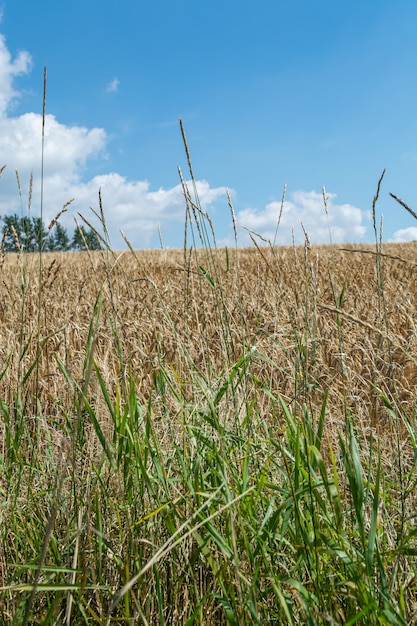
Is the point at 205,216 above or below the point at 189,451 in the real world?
above

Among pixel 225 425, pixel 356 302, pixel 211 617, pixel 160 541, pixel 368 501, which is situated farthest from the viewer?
pixel 356 302

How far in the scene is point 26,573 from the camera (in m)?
1.47

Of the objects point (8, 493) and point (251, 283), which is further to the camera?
point (251, 283)

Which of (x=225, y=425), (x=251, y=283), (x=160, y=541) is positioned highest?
(x=251, y=283)

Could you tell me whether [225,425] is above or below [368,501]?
above

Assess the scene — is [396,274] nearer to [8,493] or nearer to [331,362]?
[331,362]

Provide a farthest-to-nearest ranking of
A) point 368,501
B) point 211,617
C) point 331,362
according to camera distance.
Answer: point 331,362
point 368,501
point 211,617

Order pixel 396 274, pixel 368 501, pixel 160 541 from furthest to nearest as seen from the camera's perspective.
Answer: pixel 396 274
pixel 368 501
pixel 160 541

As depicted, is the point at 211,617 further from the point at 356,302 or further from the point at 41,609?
the point at 356,302

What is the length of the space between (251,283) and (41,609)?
5.32 meters

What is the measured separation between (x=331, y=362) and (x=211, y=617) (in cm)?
244

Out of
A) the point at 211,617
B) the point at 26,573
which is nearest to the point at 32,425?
the point at 26,573

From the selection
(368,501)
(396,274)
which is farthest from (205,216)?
(396,274)

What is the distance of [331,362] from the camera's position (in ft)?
11.6
